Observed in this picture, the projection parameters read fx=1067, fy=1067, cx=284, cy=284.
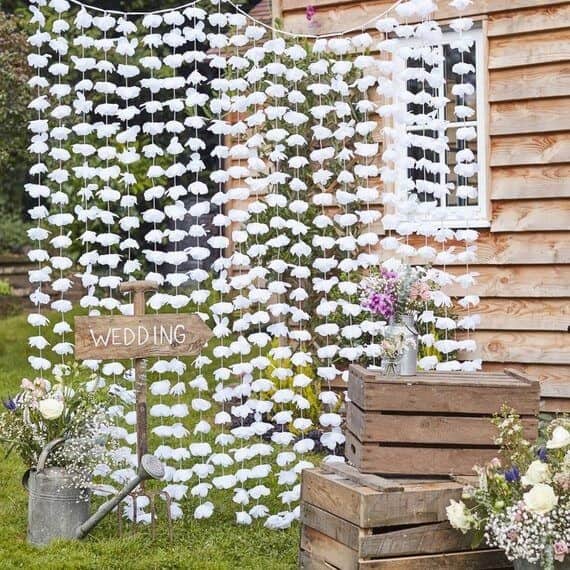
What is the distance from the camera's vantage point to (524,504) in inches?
145

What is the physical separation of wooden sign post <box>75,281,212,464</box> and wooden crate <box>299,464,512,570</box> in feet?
3.63

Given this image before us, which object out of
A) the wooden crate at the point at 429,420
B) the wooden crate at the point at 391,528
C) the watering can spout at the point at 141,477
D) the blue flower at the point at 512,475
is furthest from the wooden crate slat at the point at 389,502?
the watering can spout at the point at 141,477

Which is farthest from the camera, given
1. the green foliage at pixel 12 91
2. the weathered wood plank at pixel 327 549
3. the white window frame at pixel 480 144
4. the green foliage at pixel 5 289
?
the green foliage at pixel 5 289

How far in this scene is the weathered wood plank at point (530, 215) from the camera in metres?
6.62

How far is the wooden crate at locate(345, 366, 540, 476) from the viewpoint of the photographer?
4.36 metres

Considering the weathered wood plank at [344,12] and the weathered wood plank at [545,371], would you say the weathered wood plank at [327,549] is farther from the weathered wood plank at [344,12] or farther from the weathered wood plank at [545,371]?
the weathered wood plank at [344,12]

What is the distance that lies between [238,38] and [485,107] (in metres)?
1.97

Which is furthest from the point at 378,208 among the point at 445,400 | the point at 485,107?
the point at 445,400

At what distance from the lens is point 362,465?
14.4ft

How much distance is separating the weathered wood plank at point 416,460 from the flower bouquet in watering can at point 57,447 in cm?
137

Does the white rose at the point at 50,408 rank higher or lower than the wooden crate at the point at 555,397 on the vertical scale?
higher

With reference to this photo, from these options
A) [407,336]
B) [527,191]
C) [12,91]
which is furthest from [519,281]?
[12,91]

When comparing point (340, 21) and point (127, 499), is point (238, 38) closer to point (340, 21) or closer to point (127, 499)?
point (340, 21)

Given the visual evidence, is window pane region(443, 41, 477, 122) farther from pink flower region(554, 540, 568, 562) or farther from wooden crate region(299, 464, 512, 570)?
pink flower region(554, 540, 568, 562)
